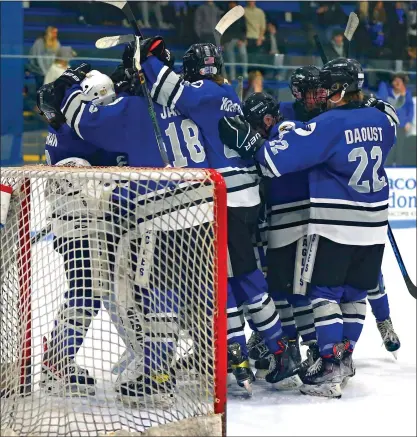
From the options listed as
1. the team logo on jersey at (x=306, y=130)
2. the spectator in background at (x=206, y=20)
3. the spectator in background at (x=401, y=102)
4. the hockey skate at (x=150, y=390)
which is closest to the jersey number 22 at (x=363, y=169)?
the team logo on jersey at (x=306, y=130)

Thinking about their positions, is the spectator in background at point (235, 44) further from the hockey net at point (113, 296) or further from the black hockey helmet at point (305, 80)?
the hockey net at point (113, 296)

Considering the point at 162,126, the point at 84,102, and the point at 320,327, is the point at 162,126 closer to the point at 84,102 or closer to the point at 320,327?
the point at 84,102

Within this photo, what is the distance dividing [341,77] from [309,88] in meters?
0.15

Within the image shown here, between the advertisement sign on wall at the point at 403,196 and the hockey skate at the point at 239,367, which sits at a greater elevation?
the advertisement sign on wall at the point at 403,196

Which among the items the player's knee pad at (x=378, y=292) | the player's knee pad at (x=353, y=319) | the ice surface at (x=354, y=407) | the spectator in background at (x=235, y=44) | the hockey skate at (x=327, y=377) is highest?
the spectator in background at (x=235, y=44)

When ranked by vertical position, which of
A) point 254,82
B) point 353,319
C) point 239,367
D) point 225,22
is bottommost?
point 239,367

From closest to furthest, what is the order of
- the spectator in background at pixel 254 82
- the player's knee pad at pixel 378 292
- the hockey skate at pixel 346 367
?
the hockey skate at pixel 346 367 → the player's knee pad at pixel 378 292 → the spectator in background at pixel 254 82

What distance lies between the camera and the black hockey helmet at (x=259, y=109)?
3.34m

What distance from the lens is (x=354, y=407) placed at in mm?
2992

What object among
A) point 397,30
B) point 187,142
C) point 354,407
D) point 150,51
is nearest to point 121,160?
point 187,142

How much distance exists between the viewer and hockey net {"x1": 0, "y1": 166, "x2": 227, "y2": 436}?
8.34 ft

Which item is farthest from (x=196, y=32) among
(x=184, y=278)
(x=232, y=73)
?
(x=184, y=278)

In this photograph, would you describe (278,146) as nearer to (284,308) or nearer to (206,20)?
(284,308)

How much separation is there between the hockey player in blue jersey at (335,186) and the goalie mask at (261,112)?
18 centimetres
